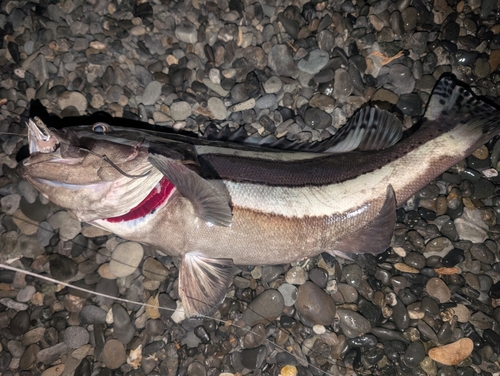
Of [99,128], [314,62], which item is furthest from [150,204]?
[314,62]

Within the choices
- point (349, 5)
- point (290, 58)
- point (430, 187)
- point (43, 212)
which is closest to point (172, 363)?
point (43, 212)

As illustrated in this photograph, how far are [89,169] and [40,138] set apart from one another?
1.23ft

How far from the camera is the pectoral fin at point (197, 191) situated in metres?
2.57

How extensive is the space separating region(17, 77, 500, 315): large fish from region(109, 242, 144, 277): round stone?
71cm

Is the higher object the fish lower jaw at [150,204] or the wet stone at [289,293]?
the fish lower jaw at [150,204]

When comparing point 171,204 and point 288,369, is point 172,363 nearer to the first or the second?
point 288,369

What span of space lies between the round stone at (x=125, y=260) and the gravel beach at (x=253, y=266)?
1cm

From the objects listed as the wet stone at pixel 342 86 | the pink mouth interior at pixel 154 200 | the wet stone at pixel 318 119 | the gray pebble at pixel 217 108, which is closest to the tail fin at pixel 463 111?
the wet stone at pixel 342 86

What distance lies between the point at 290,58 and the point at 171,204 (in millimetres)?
2253

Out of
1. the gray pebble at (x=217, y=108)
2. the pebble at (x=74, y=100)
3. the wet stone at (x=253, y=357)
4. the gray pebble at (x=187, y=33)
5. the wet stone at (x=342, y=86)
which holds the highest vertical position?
the gray pebble at (x=187, y=33)

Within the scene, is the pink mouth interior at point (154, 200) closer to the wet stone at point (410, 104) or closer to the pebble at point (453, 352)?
the wet stone at point (410, 104)

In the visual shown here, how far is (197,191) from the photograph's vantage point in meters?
2.65

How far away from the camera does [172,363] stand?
11.6ft

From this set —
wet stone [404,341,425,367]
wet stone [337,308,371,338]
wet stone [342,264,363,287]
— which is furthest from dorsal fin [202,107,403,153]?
wet stone [404,341,425,367]
